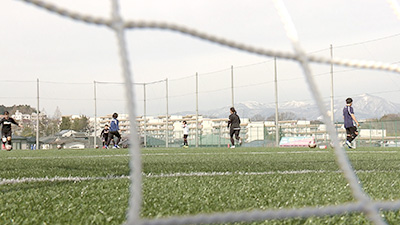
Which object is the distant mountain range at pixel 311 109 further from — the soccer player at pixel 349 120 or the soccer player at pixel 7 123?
the soccer player at pixel 7 123

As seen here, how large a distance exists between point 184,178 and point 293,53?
9.65 ft

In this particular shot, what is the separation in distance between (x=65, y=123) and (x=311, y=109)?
67.6 ft

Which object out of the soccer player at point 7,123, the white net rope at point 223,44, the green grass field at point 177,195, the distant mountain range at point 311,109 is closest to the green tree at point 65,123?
the distant mountain range at point 311,109

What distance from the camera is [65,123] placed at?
123 ft

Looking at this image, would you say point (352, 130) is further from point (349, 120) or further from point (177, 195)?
point (177, 195)

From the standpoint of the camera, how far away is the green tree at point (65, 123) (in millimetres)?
35894

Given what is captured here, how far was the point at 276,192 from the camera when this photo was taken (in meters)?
3.44

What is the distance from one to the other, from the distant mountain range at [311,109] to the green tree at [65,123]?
1282cm

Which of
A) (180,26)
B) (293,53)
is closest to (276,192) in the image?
(293,53)

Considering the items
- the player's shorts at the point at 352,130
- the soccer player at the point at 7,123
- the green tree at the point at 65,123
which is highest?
the green tree at the point at 65,123

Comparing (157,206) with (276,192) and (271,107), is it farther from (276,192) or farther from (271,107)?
(271,107)

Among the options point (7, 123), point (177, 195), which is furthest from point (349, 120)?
point (177, 195)

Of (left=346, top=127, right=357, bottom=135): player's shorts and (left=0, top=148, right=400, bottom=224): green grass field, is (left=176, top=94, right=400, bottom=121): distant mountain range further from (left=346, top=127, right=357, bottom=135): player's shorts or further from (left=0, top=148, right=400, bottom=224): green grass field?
(left=0, top=148, right=400, bottom=224): green grass field

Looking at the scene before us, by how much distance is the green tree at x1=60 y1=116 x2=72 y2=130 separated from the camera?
1413 inches
